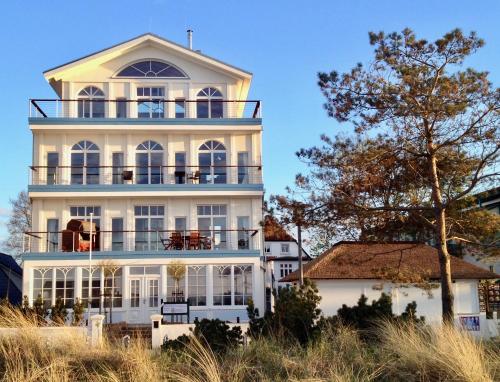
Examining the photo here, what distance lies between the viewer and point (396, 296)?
29.4 metres

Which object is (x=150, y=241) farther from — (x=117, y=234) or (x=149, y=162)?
(x=149, y=162)

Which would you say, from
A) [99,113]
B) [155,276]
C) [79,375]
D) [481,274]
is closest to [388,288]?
[481,274]

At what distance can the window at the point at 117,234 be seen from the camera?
3001 cm

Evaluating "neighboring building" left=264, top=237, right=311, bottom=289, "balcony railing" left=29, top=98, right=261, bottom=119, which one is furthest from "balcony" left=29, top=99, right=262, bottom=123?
"neighboring building" left=264, top=237, right=311, bottom=289

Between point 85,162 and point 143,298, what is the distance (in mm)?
7040

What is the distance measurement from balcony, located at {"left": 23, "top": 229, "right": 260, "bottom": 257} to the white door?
4.59 ft

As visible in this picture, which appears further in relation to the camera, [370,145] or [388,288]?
[388,288]

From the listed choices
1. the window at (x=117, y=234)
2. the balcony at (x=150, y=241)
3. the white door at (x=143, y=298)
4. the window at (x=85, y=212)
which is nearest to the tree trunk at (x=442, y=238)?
the balcony at (x=150, y=241)

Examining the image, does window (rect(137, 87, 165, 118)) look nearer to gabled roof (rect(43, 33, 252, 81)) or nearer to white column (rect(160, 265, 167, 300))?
gabled roof (rect(43, 33, 252, 81))

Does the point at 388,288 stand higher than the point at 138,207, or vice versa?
the point at 138,207

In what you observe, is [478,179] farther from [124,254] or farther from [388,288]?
[124,254]

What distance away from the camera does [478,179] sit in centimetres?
1591

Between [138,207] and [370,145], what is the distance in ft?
54.2

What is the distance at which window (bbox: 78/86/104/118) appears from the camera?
31.1 meters
